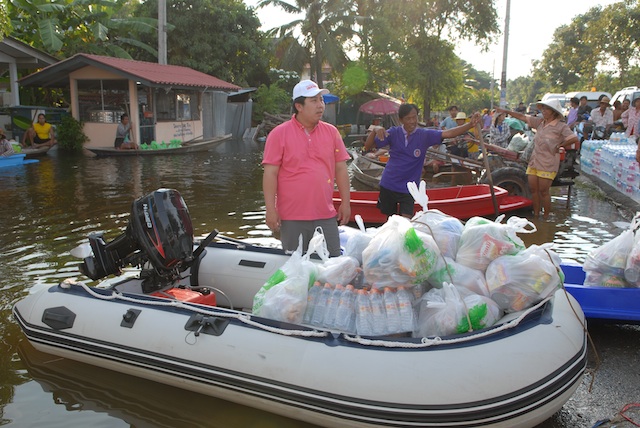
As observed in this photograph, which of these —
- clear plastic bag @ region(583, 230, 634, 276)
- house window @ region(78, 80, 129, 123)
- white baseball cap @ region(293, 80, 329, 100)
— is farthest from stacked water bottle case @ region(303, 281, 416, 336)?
house window @ region(78, 80, 129, 123)

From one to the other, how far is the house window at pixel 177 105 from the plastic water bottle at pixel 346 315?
1906 cm

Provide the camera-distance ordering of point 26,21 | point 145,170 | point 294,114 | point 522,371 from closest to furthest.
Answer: point 522,371 < point 294,114 < point 145,170 < point 26,21

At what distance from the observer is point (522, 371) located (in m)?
3.12

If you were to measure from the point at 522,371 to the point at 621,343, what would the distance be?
74.5 inches

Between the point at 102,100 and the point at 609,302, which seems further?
the point at 102,100

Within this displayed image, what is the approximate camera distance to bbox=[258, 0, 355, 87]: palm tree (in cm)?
3272

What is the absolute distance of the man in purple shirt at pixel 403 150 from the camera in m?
5.85

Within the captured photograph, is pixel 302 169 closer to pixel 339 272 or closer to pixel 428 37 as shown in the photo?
pixel 339 272

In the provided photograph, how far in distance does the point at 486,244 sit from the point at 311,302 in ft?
3.87

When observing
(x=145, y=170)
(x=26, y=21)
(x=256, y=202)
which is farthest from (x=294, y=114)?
(x=26, y=21)

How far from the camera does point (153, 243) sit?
4.31 metres

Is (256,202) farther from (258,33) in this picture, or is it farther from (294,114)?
(258,33)

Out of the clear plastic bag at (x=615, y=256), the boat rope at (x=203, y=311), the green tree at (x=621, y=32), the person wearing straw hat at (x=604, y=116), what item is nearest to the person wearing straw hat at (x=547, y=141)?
the clear plastic bag at (x=615, y=256)

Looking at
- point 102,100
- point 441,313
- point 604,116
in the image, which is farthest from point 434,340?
point 102,100
